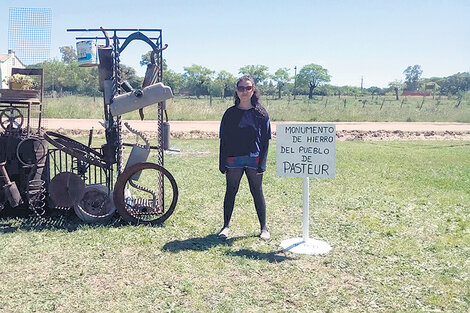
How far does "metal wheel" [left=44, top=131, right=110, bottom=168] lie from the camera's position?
5377 mm

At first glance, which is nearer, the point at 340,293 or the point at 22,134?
the point at 340,293

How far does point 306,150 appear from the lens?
192 inches

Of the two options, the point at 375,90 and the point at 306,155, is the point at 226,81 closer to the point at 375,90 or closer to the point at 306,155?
the point at 375,90

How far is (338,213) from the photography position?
6.21m

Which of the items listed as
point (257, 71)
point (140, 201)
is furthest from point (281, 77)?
point (140, 201)

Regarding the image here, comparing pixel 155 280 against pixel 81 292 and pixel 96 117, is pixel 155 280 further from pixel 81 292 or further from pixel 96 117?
pixel 96 117

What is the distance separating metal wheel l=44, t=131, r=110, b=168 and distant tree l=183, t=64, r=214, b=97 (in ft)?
167

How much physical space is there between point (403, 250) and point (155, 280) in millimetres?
2541

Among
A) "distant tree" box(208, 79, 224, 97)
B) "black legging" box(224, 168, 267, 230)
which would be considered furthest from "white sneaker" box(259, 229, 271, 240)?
"distant tree" box(208, 79, 224, 97)

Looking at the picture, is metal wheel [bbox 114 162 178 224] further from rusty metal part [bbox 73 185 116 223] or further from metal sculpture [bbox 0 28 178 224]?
rusty metal part [bbox 73 185 116 223]

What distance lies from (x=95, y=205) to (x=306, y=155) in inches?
101

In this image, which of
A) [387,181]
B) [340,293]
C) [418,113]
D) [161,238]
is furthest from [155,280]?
[418,113]

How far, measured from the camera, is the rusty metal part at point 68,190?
5.36 m

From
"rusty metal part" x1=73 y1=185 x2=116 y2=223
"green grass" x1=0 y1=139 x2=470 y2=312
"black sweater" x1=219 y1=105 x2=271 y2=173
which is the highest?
"black sweater" x1=219 y1=105 x2=271 y2=173
